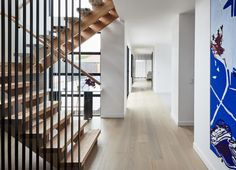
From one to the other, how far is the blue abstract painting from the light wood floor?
0.76 metres

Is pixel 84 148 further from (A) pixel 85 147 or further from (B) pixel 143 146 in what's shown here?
(B) pixel 143 146

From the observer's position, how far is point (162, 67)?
13906 millimetres

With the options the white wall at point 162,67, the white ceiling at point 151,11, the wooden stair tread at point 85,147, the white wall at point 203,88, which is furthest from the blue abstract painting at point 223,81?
the white wall at point 162,67

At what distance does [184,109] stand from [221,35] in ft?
11.3

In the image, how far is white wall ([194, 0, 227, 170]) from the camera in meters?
3.61

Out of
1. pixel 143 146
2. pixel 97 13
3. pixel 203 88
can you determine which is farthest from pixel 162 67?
pixel 203 88

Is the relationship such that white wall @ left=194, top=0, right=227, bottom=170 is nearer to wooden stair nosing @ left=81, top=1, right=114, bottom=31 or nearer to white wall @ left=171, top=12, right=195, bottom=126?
white wall @ left=171, top=12, right=195, bottom=126

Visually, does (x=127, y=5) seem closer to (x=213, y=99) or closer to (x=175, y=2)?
(x=175, y=2)

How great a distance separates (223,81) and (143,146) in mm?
2152

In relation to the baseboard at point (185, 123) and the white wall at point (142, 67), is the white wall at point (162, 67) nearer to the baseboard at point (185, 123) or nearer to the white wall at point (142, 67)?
the baseboard at point (185, 123)

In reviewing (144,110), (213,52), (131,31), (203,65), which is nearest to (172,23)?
(131,31)

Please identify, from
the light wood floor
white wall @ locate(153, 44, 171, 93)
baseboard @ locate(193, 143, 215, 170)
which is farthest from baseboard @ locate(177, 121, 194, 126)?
white wall @ locate(153, 44, 171, 93)

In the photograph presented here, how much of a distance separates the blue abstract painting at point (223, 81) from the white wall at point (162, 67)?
34.2 ft

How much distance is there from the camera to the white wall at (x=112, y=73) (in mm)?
7289
